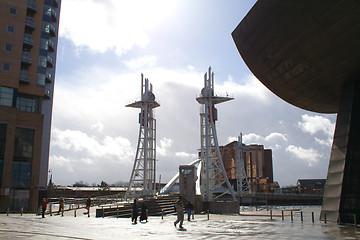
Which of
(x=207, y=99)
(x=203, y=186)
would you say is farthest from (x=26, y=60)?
(x=203, y=186)

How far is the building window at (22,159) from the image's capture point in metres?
44.5

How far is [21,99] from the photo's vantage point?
5025cm

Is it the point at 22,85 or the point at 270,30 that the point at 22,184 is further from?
the point at 270,30

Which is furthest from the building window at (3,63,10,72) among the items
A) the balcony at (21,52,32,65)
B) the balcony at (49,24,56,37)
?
the balcony at (49,24,56,37)

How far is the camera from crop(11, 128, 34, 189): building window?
146ft

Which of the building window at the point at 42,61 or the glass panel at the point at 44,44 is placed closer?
the building window at the point at 42,61

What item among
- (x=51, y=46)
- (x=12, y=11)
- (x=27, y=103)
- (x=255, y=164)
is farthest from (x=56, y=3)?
(x=255, y=164)

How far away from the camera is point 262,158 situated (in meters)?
135

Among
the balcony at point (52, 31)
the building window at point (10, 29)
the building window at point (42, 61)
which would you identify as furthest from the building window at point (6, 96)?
the balcony at point (52, 31)

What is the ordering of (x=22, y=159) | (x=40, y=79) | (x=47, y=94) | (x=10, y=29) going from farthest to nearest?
1. (x=47, y=94)
2. (x=40, y=79)
3. (x=10, y=29)
4. (x=22, y=159)

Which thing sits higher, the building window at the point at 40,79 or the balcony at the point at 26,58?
the balcony at the point at 26,58

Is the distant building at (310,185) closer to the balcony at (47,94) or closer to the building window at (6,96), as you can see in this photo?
the balcony at (47,94)

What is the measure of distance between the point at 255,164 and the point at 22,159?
104 meters

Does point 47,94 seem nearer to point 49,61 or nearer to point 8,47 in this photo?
point 49,61
